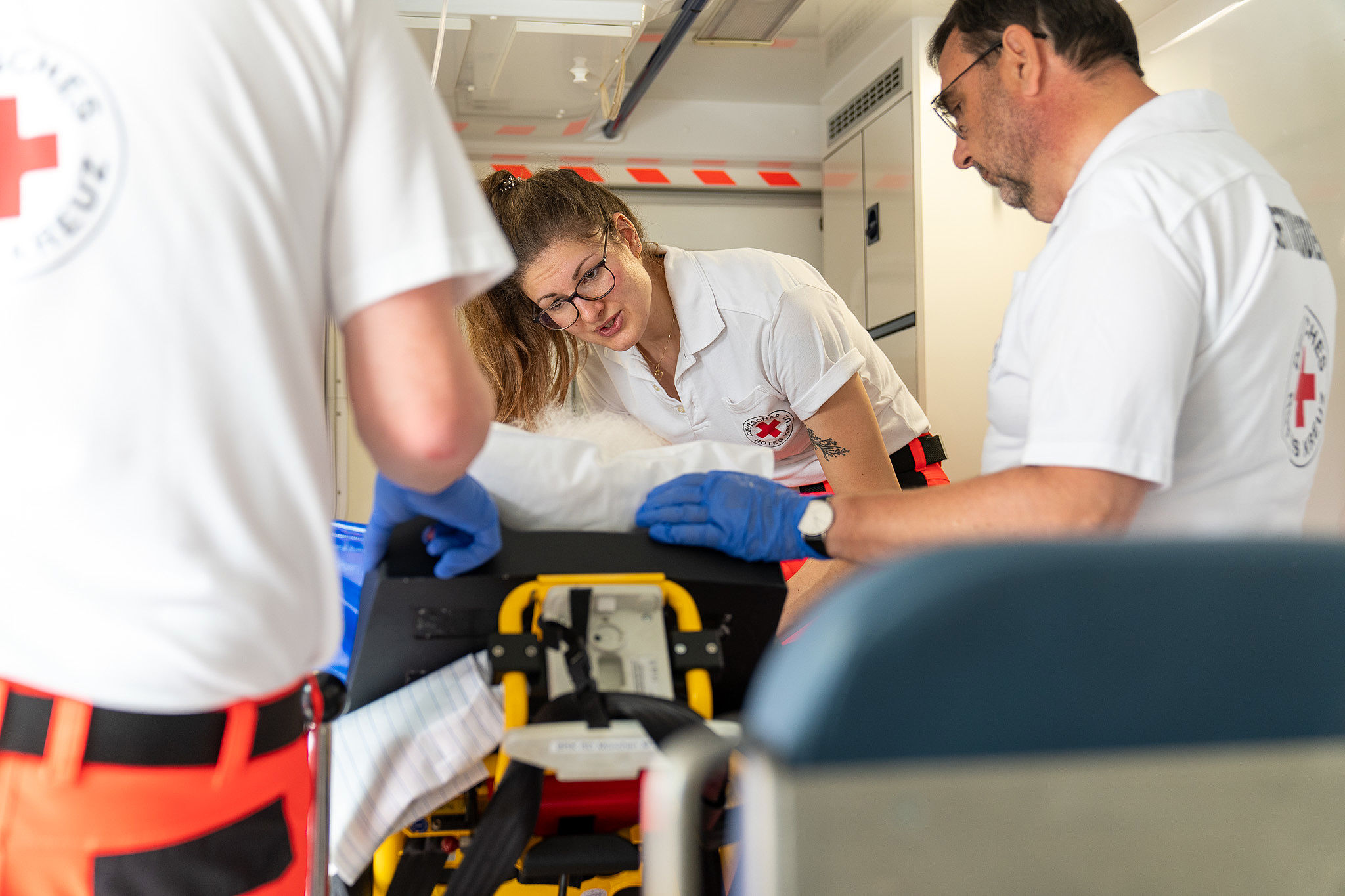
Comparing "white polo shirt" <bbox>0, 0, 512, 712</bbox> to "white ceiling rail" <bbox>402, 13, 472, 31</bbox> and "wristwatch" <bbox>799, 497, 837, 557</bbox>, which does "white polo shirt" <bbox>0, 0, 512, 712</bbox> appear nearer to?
"wristwatch" <bbox>799, 497, 837, 557</bbox>

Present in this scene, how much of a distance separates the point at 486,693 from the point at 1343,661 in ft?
2.39

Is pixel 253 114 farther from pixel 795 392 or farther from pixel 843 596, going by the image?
pixel 795 392

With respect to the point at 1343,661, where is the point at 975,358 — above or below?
above

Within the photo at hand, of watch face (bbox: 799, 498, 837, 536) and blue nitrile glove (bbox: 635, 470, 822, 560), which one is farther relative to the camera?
watch face (bbox: 799, 498, 837, 536)

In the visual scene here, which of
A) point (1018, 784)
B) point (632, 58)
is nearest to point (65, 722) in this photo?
point (1018, 784)

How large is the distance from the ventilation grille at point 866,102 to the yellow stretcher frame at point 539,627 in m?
3.27

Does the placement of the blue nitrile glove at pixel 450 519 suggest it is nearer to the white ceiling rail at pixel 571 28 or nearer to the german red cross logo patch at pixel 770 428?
the german red cross logo patch at pixel 770 428

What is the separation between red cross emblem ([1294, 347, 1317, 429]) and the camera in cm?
117

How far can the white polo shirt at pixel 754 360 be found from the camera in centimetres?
202

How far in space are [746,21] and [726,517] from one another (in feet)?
10.3

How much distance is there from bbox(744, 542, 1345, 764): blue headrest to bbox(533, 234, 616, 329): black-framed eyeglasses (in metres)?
1.53

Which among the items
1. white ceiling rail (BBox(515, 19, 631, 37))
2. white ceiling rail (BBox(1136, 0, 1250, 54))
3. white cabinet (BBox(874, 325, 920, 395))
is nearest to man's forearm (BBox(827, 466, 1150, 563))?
white ceiling rail (BBox(515, 19, 631, 37))

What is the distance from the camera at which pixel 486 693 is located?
3.33 ft

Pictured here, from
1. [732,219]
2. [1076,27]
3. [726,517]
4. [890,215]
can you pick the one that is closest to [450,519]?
[726,517]
